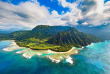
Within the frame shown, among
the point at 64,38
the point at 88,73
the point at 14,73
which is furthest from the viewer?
the point at 64,38

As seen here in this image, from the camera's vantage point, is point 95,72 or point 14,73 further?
point 95,72

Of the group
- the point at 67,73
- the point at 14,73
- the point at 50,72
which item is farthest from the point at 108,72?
the point at 14,73

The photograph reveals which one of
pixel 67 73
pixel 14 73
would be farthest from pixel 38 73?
pixel 67 73

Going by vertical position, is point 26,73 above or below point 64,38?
below

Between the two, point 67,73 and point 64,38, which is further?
point 64,38

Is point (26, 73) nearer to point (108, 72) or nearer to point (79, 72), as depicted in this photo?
point (79, 72)

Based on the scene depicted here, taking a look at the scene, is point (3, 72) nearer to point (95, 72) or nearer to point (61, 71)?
point (61, 71)

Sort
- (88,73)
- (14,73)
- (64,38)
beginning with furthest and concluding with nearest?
(64,38), (88,73), (14,73)

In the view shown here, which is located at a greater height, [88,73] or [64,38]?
[64,38]
